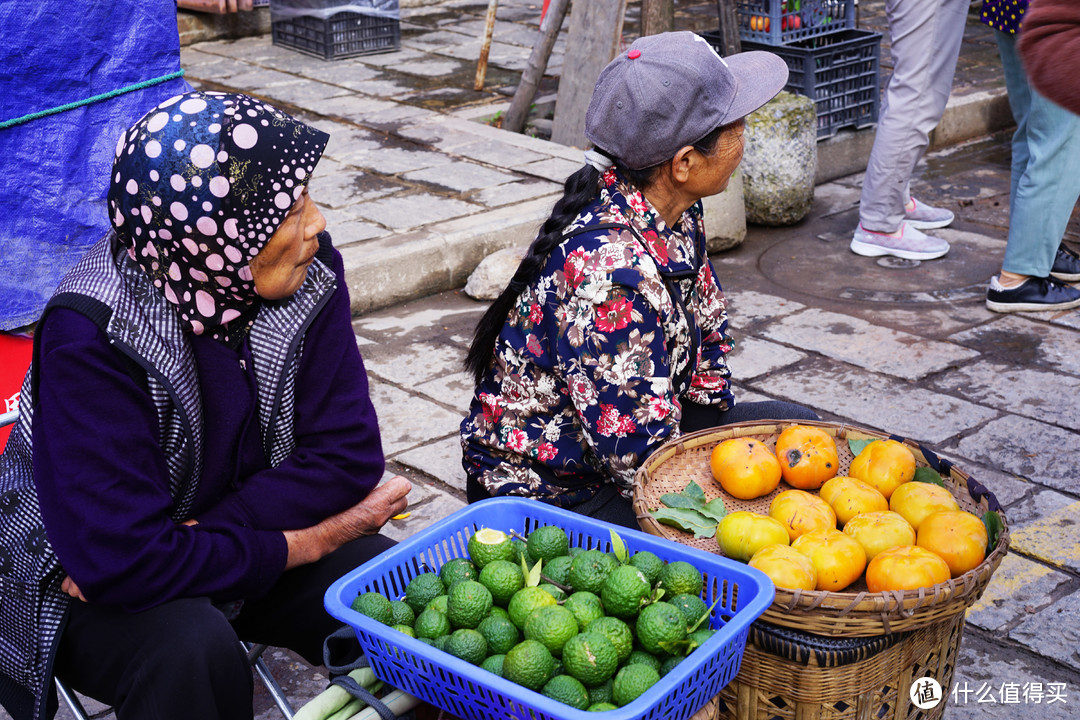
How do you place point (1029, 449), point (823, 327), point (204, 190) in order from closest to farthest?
point (204, 190) → point (1029, 449) → point (823, 327)

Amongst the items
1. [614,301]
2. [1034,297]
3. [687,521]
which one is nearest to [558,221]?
[614,301]

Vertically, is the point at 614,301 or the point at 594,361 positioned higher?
the point at 614,301

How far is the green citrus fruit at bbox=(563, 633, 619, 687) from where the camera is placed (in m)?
1.55

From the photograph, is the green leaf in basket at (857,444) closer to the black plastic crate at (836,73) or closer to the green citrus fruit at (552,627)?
the green citrus fruit at (552,627)

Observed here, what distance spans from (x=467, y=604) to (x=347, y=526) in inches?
23.0

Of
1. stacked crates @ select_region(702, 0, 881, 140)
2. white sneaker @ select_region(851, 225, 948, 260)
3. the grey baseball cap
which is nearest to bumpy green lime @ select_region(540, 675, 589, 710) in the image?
the grey baseball cap

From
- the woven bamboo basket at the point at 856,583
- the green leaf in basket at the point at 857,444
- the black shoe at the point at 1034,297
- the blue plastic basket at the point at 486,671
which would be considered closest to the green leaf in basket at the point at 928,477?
the woven bamboo basket at the point at 856,583

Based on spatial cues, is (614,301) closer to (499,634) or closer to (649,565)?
(649,565)

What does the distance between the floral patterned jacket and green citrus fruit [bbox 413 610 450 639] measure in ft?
2.09

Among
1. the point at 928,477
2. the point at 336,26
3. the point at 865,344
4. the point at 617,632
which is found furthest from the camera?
the point at 336,26

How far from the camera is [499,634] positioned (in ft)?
5.44

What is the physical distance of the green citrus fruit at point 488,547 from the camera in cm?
183

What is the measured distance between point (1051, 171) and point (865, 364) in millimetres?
1100

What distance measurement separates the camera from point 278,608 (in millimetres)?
2182
